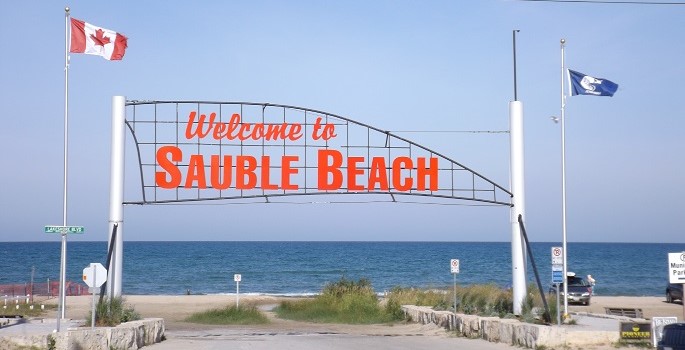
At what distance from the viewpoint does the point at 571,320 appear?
24.3 m

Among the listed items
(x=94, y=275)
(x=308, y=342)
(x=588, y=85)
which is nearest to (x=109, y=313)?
(x=94, y=275)

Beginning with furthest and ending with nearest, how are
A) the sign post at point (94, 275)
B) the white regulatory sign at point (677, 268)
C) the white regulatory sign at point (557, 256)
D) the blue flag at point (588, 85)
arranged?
the blue flag at point (588, 85), the white regulatory sign at point (557, 256), the sign post at point (94, 275), the white regulatory sign at point (677, 268)

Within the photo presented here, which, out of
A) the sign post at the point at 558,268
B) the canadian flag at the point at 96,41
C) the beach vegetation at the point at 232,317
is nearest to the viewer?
the sign post at the point at 558,268

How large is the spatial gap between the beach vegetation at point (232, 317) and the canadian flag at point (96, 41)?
14.4 meters

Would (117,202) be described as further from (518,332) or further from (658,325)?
(658,325)

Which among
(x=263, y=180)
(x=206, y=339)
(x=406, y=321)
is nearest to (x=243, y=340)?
(x=206, y=339)

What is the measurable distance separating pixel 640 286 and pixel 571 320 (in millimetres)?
50777

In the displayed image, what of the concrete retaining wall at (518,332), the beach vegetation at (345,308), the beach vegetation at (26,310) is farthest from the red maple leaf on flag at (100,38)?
the beach vegetation at (345,308)

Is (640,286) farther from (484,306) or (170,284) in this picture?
(484,306)

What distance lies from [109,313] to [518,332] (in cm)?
1093

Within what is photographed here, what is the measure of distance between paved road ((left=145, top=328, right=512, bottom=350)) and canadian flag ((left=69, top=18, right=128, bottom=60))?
845 cm

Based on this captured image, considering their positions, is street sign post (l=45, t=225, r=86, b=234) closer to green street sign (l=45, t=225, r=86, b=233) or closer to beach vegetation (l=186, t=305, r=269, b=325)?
green street sign (l=45, t=225, r=86, b=233)

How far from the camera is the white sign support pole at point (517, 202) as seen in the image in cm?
2686

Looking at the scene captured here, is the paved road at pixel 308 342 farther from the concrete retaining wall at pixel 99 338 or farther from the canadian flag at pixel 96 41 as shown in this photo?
the canadian flag at pixel 96 41
